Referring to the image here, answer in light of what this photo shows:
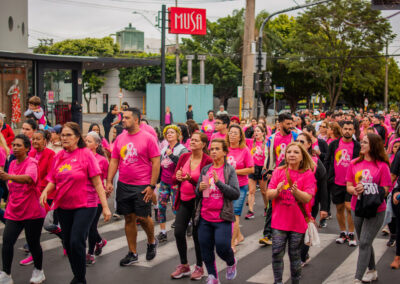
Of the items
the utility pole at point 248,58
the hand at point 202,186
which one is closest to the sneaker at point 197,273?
the hand at point 202,186

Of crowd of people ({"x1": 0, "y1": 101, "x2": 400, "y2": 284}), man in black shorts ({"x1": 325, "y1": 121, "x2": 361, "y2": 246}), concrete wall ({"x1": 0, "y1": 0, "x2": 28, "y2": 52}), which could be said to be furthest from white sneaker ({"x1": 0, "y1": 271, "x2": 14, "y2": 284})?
concrete wall ({"x1": 0, "y1": 0, "x2": 28, "y2": 52})

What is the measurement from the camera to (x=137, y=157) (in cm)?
696

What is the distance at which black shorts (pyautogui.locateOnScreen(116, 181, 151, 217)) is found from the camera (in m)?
6.97

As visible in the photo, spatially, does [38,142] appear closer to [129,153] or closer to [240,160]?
[129,153]

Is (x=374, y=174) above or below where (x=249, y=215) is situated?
above

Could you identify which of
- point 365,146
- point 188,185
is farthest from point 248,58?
point 365,146

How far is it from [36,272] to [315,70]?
45716 millimetres

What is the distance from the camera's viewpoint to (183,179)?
6.40m

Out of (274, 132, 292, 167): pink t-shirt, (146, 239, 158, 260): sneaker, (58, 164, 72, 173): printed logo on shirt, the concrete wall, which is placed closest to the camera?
(58, 164, 72, 173): printed logo on shirt

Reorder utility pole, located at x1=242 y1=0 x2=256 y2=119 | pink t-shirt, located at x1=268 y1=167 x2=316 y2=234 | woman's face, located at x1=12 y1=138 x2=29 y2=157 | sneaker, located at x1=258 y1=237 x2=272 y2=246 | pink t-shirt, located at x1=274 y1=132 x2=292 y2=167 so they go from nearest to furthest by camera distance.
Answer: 1. pink t-shirt, located at x1=268 y1=167 x2=316 y2=234
2. woman's face, located at x1=12 y1=138 x2=29 y2=157
3. sneaker, located at x1=258 y1=237 x2=272 y2=246
4. pink t-shirt, located at x1=274 y1=132 x2=292 y2=167
5. utility pole, located at x1=242 y1=0 x2=256 y2=119

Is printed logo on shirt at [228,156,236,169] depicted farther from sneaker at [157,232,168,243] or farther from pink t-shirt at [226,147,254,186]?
sneaker at [157,232,168,243]

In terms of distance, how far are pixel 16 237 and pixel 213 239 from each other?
2.28m

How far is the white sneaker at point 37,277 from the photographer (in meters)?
6.52

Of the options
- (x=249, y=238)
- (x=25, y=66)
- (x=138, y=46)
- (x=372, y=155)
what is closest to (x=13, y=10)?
(x=25, y=66)
